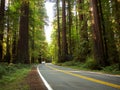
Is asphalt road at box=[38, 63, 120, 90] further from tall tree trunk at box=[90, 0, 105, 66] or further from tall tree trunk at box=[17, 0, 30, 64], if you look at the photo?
tall tree trunk at box=[17, 0, 30, 64]

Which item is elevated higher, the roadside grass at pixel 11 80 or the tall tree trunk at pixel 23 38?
the tall tree trunk at pixel 23 38

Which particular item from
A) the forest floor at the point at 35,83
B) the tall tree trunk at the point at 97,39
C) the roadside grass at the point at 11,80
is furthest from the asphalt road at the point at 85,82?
the tall tree trunk at the point at 97,39

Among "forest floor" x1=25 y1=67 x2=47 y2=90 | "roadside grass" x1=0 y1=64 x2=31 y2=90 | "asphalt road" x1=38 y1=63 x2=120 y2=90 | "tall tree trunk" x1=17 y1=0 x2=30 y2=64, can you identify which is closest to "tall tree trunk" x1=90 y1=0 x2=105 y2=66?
"roadside grass" x1=0 y1=64 x2=31 y2=90

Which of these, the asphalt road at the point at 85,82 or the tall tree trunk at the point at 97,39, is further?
the tall tree trunk at the point at 97,39

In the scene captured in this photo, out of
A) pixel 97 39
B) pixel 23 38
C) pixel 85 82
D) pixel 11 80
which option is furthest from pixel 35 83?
pixel 23 38

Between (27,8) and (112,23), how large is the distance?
12.2m

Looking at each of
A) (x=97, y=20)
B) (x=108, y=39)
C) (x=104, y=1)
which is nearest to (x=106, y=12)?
(x=104, y=1)

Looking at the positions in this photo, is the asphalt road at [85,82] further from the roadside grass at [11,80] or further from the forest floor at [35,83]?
the roadside grass at [11,80]

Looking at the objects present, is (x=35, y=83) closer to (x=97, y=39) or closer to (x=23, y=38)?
(x=97, y=39)

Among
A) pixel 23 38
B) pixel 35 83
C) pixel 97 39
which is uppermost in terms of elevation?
pixel 23 38

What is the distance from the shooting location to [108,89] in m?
8.28

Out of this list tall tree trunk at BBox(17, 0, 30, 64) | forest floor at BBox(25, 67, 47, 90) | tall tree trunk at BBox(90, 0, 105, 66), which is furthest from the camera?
tall tree trunk at BBox(17, 0, 30, 64)

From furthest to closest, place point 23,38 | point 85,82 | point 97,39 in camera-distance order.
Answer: point 23,38 → point 97,39 → point 85,82

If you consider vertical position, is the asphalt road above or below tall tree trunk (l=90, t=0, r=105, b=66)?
below
